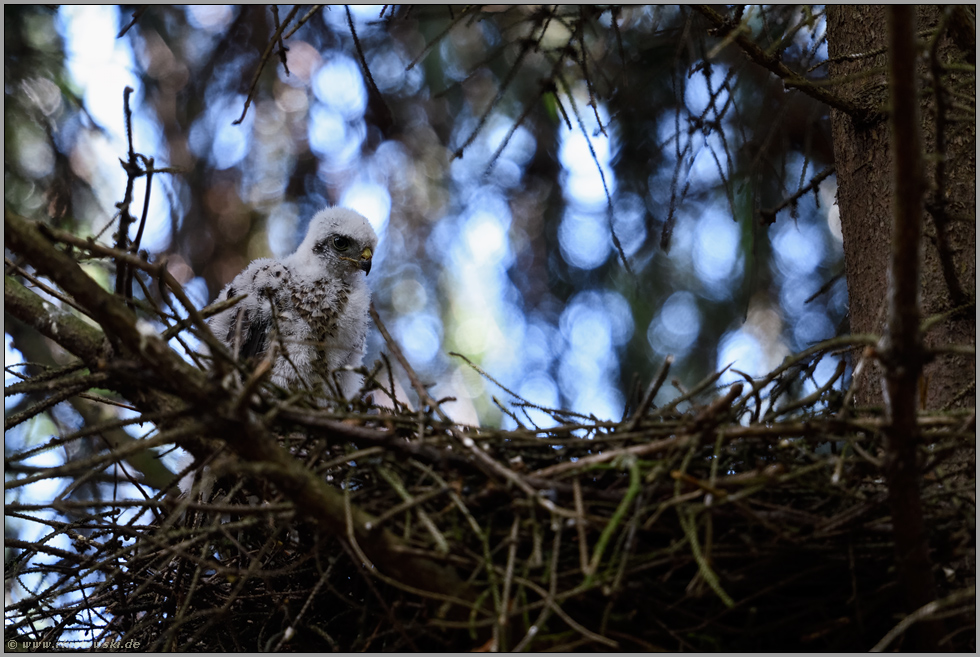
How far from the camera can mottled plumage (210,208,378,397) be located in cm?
316

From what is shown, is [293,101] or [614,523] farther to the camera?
[293,101]

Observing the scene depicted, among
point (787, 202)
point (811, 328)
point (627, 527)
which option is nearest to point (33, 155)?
point (787, 202)

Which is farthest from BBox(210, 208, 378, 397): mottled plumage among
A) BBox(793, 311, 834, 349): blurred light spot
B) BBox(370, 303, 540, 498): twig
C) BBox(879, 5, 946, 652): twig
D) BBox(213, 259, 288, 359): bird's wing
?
BBox(793, 311, 834, 349): blurred light spot

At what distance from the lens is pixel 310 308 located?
3.29 meters

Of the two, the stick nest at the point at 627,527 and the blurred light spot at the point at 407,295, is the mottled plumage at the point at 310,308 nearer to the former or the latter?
the stick nest at the point at 627,527

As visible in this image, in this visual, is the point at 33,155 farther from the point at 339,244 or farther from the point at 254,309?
the point at 254,309

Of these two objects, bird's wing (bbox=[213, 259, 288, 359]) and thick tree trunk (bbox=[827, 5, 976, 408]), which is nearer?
thick tree trunk (bbox=[827, 5, 976, 408])

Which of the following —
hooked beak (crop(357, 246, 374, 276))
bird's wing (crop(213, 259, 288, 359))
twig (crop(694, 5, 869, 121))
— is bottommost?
bird's wing (crop(213, 259, 288, 359))

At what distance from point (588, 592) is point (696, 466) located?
356 millimetres

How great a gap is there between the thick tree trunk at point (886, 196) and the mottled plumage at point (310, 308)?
1.84m

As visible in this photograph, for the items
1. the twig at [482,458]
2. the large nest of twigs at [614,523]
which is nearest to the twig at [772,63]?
the large nest of twigs at [614,523]

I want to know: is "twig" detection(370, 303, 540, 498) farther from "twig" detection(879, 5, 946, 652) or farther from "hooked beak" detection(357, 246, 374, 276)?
"hooked beak" detection(357, 246, 374, 276)

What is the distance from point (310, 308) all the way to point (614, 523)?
2063 mm

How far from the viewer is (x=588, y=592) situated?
1.66 m
